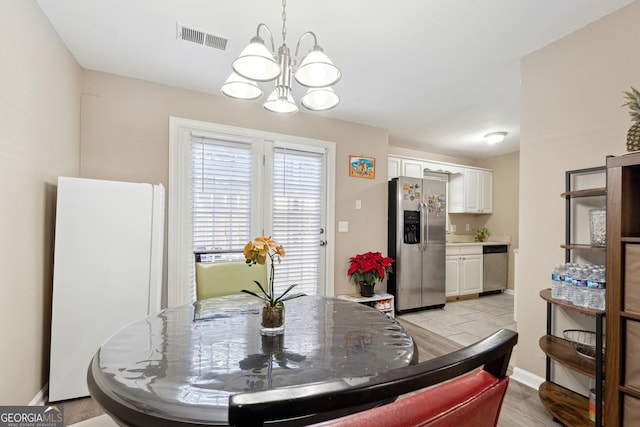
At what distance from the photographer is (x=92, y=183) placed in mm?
2057

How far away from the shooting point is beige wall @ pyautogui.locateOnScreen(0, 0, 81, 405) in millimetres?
1530

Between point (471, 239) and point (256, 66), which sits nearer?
point (256, 66)

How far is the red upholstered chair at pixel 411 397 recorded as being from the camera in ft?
1.25

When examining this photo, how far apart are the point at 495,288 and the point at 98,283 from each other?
563 centimetres

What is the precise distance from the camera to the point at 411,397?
1.53 feet

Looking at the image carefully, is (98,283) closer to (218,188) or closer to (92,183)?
(92,183)

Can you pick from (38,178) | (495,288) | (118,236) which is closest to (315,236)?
(118,236)

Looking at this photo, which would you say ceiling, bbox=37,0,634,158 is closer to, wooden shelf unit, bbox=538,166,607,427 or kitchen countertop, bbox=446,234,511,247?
wooden shelf unit, bbox=538,166,607,427

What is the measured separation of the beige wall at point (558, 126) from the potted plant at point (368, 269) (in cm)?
150

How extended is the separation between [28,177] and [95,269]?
0.70 m

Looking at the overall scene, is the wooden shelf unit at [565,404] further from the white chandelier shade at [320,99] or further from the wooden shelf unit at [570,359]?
the white chandelier shade at [320,99]

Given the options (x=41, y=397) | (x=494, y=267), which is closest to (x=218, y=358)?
(x=41, y=397)

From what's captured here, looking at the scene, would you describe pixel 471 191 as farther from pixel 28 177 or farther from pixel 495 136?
pixel 28 177

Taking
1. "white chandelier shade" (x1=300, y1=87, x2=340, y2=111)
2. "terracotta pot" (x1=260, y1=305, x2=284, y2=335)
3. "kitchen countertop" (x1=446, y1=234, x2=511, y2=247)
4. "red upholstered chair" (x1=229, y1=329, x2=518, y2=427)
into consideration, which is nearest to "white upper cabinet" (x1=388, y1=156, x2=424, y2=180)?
"kitchen countertop" (x1=446, y1=234, x2=511, y2=247)
